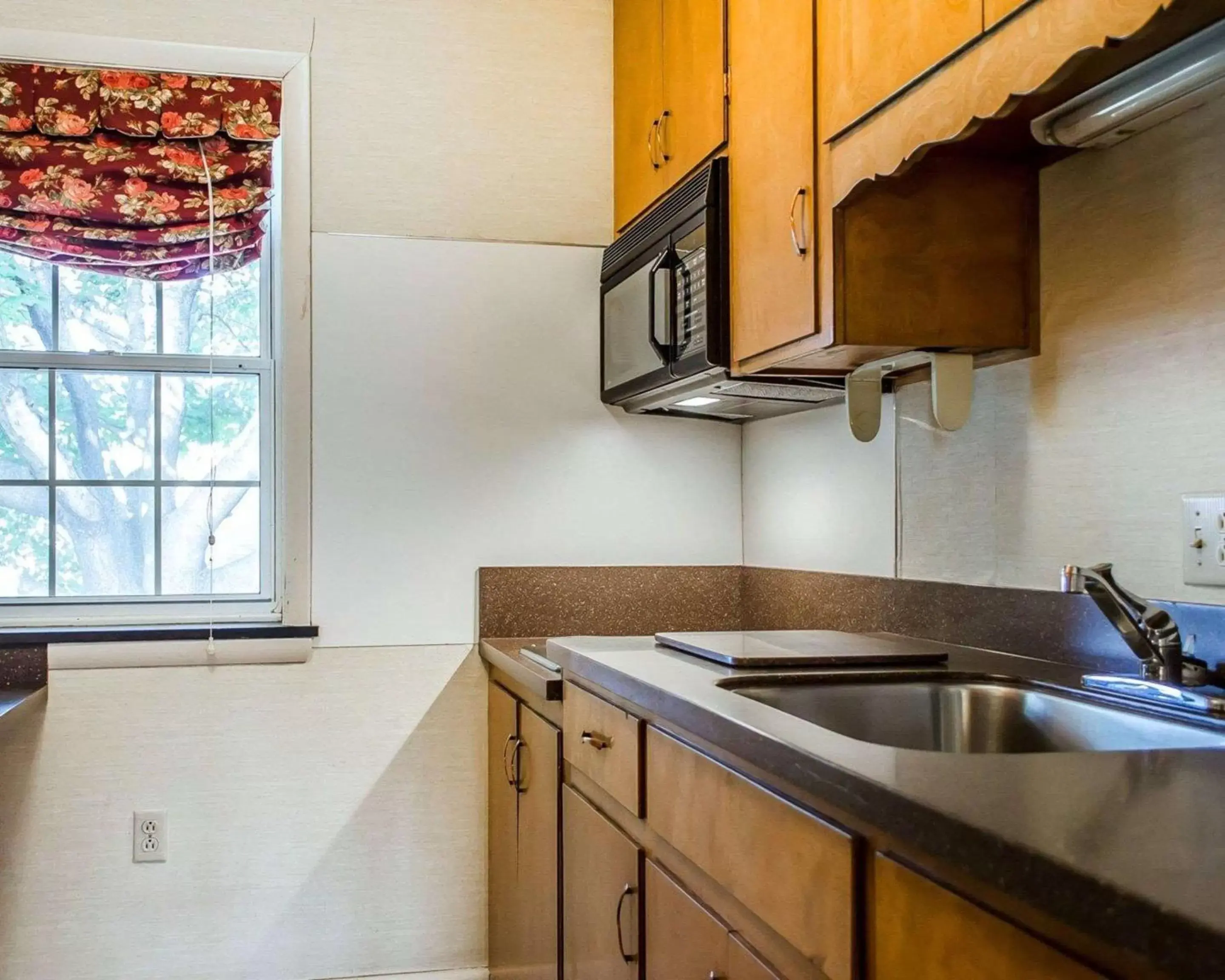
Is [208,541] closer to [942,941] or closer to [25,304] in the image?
[25,304]

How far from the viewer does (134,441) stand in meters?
2.71

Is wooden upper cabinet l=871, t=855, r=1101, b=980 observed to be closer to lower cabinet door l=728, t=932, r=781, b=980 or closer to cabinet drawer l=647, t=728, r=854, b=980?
cabinet drawer l=647, t=728, r=854, b=980

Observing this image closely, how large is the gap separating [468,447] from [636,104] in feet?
3.01

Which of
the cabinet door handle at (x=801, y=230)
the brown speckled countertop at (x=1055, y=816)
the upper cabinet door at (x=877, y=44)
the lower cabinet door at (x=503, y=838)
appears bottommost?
the lower cabinet door at (x=503, y=838)

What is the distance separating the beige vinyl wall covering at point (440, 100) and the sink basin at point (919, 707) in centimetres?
161

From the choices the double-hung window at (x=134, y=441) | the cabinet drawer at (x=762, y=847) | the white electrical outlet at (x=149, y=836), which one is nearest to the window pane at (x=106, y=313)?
the double-hung window at (x=134, y=441)

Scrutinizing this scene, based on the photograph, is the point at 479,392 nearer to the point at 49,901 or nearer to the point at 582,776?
the point at 582,776

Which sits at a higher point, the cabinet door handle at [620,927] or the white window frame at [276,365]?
the white window frame at [276,365]

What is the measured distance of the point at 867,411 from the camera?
6.80 feet

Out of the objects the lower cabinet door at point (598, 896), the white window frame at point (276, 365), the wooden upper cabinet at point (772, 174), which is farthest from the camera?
the white window frame at point (276, 365)

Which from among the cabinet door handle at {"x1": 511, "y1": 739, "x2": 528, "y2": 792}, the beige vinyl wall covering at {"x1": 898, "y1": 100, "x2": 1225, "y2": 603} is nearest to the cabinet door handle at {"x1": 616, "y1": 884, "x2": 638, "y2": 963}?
the cabinet door handle at {"x1": 511, "y1": 739, "x2": 528, "y2": 792}

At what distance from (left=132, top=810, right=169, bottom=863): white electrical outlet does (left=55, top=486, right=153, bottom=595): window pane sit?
1.70 ft

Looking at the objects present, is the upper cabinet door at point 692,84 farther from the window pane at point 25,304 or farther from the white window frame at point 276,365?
the window pane at point 25,304

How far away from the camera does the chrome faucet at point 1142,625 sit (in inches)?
53.1
